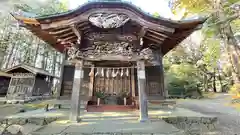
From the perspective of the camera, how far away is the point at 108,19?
15.9 ft

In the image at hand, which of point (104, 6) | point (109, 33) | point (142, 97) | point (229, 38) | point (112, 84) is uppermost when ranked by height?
point (229, 38)

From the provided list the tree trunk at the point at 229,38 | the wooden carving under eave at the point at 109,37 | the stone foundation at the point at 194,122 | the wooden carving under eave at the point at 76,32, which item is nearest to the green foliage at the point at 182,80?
the tree trunk at the point at 229,38

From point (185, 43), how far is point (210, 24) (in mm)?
12607

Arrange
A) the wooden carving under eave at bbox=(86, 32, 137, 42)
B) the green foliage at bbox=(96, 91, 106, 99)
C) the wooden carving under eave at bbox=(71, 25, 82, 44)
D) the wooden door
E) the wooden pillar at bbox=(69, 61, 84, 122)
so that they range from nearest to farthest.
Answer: the wooden pillar at bbox=(69, 61, 84, 122), the wooden carving under eave at bbox=(71, 25, 82, 44), the wooden carving under eave at bbox=(86, 32, 137, 42), the green foliage at bbox=(96, 91, 106, 99), the wooden door

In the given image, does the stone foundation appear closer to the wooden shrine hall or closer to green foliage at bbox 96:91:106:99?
the wooden shrine hall

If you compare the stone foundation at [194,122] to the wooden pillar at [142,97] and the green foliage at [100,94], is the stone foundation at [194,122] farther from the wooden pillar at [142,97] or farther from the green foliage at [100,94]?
the green foliage at [100,94]

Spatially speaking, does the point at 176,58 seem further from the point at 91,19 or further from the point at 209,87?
the point at 91,19

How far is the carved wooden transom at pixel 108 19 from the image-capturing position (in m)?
4.80

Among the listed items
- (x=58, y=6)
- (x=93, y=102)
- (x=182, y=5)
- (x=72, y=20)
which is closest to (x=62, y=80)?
(x=93, y=102)

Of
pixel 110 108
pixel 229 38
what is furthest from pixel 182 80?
pixel 110 108

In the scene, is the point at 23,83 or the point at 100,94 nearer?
the point at 100,94

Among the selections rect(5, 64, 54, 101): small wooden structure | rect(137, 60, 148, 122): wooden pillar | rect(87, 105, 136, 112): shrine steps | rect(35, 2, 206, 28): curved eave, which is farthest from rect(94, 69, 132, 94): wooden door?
rect(5, 64, 54, 101): small wooden structure

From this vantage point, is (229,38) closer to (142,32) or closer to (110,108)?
(142,32)

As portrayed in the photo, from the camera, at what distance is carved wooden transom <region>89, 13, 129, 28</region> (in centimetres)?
480
